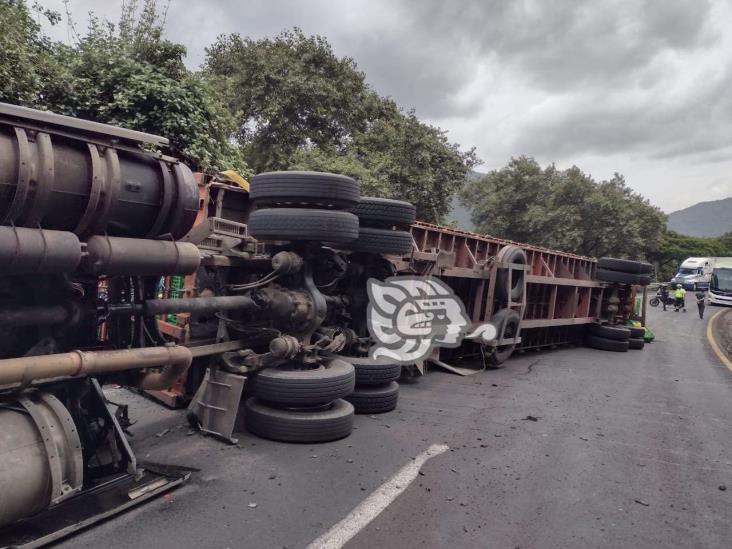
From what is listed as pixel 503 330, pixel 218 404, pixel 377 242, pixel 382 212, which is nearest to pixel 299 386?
pixel 218 404

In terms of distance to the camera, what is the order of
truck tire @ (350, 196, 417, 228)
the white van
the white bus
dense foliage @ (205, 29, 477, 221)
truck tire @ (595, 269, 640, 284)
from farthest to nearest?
the white van → the white bus → dense foliage @ (205, 29, 477, 221) → truck tire @ (595, 269, 640, 284) → truck tire @ (350, 196, 417, 228)

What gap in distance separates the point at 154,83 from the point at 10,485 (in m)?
8.02

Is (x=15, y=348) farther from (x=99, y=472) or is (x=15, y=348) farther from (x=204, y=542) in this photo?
(x=204, y=542)

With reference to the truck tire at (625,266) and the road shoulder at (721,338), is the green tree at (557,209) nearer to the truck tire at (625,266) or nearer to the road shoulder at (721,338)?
the road shoulder at (721,338)

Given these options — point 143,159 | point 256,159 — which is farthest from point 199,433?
point 256,159

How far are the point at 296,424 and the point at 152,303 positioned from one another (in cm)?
151

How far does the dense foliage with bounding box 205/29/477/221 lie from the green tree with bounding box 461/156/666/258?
46.0 feet

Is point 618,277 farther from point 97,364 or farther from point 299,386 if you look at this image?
point 97,364

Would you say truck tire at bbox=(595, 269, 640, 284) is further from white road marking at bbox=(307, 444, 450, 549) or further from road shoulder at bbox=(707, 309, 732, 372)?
white road marking at bbox=(307, 444, 450, 549)

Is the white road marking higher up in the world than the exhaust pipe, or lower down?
lower down

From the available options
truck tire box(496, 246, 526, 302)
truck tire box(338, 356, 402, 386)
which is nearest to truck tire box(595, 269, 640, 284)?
truck tire box(496, 246, 526, 302)

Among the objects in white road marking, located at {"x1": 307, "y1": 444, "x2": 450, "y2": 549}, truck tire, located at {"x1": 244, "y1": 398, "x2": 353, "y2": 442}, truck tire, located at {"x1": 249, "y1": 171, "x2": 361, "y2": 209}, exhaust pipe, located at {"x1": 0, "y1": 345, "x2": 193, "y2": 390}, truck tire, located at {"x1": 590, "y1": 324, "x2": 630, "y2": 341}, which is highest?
truck tire, located at {"x1": 249, "y1": 171, "x2": 361, "y2": 209}

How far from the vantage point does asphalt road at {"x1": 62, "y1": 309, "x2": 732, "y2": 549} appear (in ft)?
→ 9.36

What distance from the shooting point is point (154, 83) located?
8.96 metres
